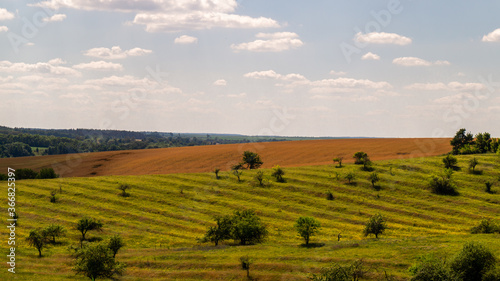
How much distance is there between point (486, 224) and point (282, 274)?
139 feet

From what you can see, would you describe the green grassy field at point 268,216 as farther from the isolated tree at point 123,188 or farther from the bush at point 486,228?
the bush at point 486,228

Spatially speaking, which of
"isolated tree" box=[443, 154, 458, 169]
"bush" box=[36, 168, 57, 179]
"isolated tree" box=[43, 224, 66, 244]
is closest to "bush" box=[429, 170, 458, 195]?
"isolated tree" box=[443, 154, 458, 169]

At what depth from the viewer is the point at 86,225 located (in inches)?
3258

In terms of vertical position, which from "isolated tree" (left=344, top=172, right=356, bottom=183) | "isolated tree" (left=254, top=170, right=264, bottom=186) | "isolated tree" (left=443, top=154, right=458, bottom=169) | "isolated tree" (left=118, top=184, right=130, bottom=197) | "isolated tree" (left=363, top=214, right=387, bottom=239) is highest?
"isolated tree" (left=443, top=154, right=458, bottom=169)

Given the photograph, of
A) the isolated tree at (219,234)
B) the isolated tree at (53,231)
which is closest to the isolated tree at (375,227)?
the isolated tree at (219,234)

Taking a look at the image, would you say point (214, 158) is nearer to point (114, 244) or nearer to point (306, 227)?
point (306, 227)

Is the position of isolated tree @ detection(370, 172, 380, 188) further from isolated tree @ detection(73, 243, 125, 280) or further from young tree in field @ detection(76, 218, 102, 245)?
isolated tree @ detection(73, 243, 125, 280)

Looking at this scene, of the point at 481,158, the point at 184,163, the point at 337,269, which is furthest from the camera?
the point at 184,163

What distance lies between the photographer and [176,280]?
59.9m

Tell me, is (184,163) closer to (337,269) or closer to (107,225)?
(107,225)

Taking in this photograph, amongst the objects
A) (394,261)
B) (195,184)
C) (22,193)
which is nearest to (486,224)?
(394,261)

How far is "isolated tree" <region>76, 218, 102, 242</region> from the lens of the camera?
8238 cm

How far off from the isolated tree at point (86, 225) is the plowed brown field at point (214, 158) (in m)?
65.2

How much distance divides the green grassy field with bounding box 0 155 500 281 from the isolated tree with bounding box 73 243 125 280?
4.12 m
